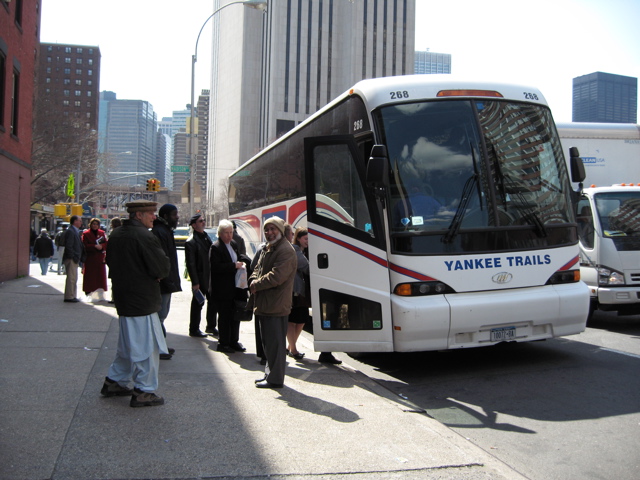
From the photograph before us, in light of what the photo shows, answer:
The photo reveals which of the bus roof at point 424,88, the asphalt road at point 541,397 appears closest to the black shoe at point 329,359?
the asphalt road at point 541,397

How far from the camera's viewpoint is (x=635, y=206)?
10.7 m

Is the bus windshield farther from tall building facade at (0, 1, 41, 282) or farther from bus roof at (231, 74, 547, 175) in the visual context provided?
tall building facade at (0, 1, 41, 282)

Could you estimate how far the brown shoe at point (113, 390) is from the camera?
556 cm

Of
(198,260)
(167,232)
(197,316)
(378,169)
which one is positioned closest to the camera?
(378,169)

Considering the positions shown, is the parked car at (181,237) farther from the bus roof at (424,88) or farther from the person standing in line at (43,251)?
the bus roof at (424,88)

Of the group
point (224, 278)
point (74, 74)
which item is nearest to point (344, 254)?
point (224, 278)

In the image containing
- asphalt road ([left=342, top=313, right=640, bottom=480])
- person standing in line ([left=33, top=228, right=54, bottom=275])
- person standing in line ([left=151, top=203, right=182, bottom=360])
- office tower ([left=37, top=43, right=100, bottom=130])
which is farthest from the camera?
office tower ([left=37, top=43, right=100, bottom=130])

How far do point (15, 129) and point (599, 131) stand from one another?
50.0ft

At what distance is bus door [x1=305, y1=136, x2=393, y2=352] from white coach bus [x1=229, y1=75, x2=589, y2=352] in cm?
1

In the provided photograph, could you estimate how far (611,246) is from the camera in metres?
10.3

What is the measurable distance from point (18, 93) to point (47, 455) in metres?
16.0

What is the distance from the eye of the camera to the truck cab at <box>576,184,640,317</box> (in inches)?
→ 399

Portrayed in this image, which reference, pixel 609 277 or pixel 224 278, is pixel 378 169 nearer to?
pixel 224 278

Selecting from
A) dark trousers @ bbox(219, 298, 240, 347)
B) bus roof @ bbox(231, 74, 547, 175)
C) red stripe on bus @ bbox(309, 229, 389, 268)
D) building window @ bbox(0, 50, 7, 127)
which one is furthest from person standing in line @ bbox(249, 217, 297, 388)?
building window @ bbox(0, 50, 7, 127)
